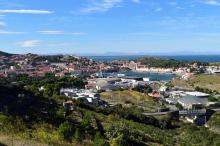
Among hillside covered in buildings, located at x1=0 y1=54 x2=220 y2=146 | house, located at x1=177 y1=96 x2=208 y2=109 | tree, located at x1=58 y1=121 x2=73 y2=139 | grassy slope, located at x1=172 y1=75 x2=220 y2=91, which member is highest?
tree, located at x1=58 y1=121 x2=73 y2=139

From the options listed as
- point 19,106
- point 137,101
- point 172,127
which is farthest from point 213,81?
point 19,106

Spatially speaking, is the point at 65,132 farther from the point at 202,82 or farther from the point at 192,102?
the point at 202,82

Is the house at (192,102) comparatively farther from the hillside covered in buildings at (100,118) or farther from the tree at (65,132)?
the tree at (65,132)

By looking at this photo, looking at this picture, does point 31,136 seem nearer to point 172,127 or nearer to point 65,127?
point 65,127

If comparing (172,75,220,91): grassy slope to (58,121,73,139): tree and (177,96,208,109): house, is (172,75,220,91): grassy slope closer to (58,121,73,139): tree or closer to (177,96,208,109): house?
(177,96,208,109): house

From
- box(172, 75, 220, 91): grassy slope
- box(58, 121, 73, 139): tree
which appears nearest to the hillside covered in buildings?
box(58, 121, 73, 139): tree

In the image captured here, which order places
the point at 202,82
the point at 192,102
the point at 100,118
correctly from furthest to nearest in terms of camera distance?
1. the point at 202,82
2. the point at 192,102
3. the point at 100,118

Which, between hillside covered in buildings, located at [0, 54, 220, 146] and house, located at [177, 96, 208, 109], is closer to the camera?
hillside covered in buildings, located at [0, 54, 220, 146]

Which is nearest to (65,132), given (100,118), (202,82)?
(100,118)

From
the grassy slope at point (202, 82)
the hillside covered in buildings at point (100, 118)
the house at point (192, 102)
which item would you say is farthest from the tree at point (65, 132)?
the grassy slope at point (202, 82)
